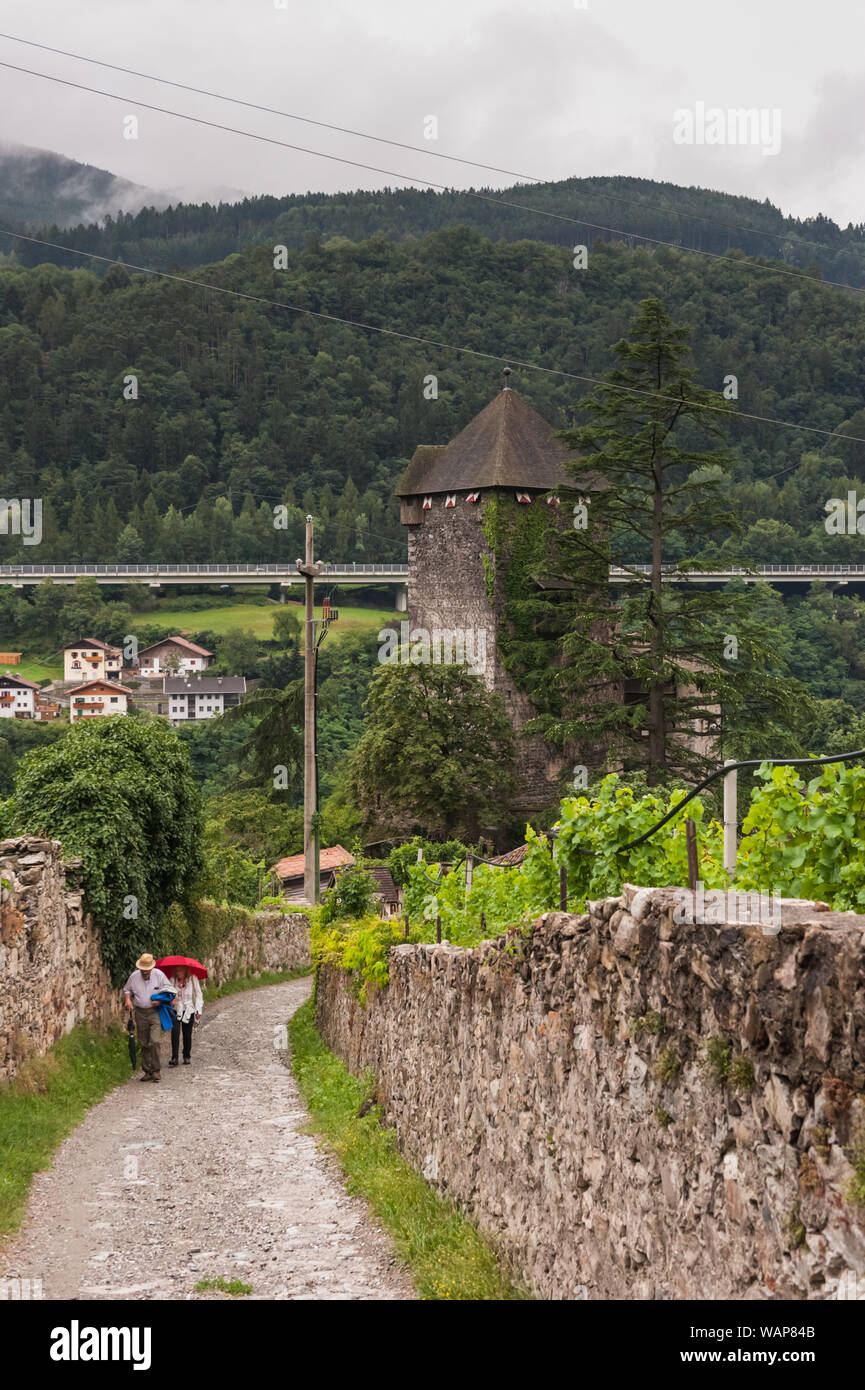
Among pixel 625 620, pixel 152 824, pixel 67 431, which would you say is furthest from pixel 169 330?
pixel 152 824

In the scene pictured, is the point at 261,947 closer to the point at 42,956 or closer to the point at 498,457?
the point at 42,956

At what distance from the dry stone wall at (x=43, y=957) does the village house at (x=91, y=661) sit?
7827cm

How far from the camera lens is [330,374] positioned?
13425cm

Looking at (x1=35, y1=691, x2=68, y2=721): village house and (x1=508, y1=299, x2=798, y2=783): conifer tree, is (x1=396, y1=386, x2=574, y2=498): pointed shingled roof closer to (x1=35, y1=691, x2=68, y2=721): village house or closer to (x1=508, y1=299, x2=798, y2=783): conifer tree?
(x1=508, y1=299, x2=798, y2=783): conifer tree

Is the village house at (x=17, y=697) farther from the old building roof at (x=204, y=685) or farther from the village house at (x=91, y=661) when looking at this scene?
the old building roof at (x=204, y=685)

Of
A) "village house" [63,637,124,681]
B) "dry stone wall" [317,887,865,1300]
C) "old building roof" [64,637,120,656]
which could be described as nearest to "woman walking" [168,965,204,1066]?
"dry stone wall" [317,887,865,1300]

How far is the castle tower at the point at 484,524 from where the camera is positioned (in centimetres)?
4641

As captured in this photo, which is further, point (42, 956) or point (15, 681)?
point (15, 681)

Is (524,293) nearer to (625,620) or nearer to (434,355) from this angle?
(434,355)

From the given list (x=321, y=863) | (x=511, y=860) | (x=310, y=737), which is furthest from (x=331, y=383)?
(x=511, y=860)

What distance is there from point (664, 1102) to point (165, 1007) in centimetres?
920

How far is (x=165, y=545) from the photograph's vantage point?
115 metres
